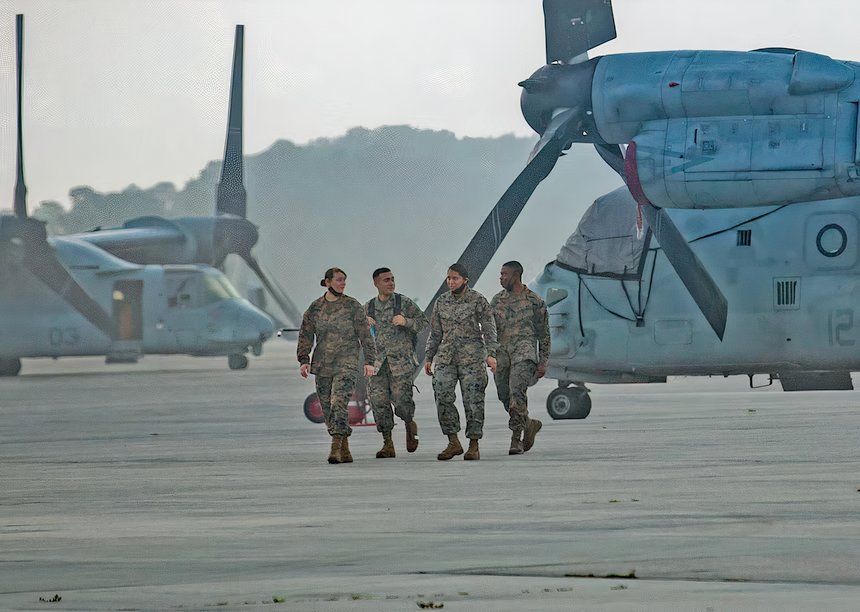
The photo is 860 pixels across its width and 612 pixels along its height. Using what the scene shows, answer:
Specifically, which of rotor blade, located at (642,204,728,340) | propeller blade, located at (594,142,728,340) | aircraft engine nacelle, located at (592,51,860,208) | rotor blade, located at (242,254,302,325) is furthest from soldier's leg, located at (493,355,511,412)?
rotor blade, located at (242,254,302,325)

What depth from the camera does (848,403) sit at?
1129 inches

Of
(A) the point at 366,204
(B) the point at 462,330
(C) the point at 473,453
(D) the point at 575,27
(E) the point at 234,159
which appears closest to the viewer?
(B) the point at 462,330

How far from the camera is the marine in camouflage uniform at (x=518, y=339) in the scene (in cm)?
1798

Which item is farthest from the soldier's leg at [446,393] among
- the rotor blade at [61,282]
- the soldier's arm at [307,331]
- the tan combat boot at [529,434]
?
the rotor blade at [61,282]

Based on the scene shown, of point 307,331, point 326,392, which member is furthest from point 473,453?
point 307,331

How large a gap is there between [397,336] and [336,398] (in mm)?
942

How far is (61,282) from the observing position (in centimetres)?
5497

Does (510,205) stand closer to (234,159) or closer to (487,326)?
(487,326)

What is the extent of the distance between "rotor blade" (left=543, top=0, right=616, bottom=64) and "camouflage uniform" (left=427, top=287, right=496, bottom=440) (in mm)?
6707

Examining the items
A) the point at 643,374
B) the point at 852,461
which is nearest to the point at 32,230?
the point at 643,374

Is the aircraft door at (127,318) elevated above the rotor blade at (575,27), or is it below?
below

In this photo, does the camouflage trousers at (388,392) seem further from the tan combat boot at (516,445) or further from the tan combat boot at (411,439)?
the tan combat boot at (516,445)

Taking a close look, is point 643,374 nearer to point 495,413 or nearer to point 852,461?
point 495,413

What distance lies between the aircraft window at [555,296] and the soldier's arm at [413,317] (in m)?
8.19
